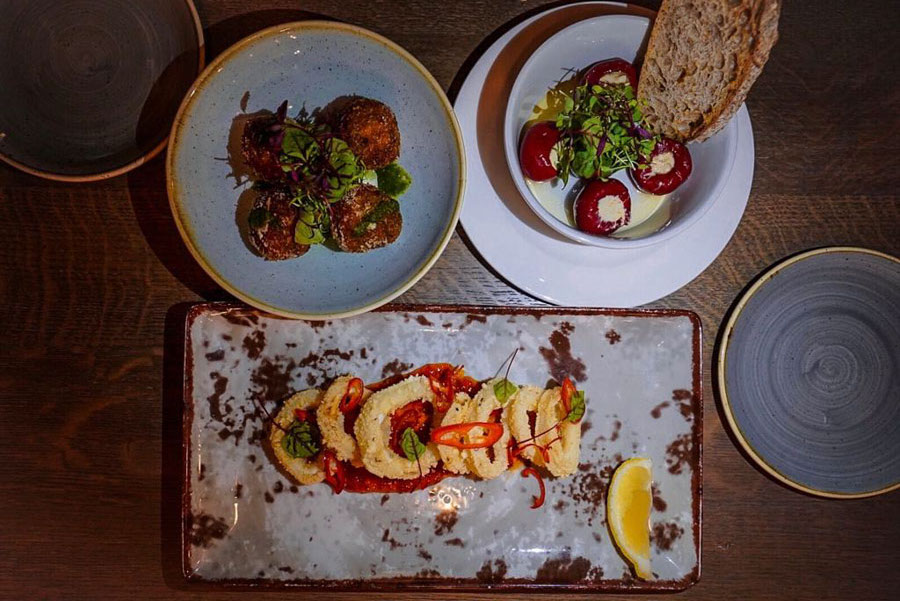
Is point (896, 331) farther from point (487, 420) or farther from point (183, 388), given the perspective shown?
point (183, 388)

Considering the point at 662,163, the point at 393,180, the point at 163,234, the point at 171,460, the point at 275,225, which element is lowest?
the point at 171,460

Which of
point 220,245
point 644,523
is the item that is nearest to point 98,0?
point 220,245

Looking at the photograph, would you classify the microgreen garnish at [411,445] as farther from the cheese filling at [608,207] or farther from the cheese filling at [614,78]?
the cheese filling at [614,78]

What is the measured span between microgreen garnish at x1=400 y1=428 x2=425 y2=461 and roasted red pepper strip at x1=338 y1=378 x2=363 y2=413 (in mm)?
164

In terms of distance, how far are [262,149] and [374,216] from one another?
33 centimetres

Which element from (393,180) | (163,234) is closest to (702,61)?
(393,180)

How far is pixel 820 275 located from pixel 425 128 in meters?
1.22

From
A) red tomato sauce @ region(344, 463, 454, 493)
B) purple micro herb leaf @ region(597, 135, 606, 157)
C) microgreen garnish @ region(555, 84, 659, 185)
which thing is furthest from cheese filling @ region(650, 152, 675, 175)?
red tomato sauce @ region(344, 463, 454, 493)

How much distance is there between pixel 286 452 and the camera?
1846mm

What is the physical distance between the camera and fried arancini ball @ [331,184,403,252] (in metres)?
1.75

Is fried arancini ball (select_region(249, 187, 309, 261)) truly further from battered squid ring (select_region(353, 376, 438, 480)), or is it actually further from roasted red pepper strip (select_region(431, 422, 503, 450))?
roasted red pepper strip (select_region(431, 422, 503, 450))

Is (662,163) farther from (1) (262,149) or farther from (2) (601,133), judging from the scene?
(1) (262,149)

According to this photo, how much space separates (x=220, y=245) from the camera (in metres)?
1.80

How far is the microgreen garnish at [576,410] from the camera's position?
73.3 inches
